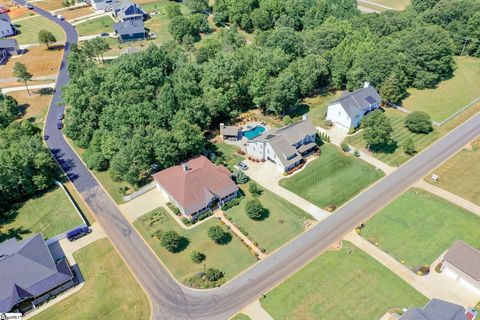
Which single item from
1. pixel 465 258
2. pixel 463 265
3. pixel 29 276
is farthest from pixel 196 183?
pixel 465 258

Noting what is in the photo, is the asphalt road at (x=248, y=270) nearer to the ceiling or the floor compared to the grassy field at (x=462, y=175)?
nearer to the floor

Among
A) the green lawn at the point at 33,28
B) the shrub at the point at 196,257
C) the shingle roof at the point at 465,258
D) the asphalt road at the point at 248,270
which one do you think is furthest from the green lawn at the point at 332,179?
the green lawn at the point at 33,28

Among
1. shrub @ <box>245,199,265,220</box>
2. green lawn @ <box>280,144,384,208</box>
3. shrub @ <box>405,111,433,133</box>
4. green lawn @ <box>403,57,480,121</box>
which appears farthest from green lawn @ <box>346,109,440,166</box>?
shrub @ <box>245,199,265,220</box>

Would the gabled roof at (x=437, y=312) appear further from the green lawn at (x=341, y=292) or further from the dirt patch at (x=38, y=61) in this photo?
the dirt patch at (x=38, y=61)

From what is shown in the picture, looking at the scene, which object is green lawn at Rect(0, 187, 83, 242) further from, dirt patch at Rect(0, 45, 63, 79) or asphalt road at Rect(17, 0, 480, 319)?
dirt patch at Rect(0, 45, 63, 79)

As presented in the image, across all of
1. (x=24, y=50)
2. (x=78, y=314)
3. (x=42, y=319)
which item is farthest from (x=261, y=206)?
(x=24, y=50)

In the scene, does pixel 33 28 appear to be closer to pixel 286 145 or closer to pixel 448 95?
pixel 286 145

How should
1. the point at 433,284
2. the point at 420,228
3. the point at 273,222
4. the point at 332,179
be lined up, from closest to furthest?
the point at 433,284 → the point at 420,228 → the point at 273,222 → the point at 332,179
